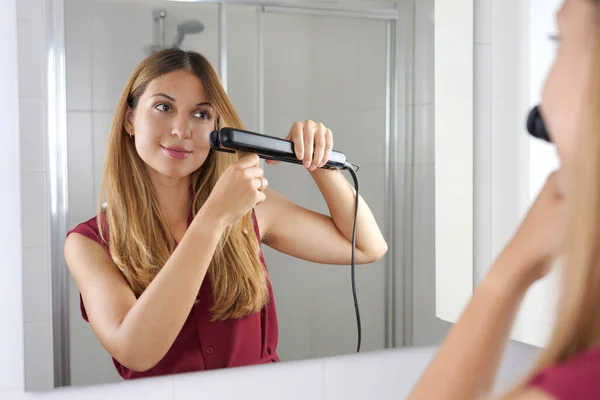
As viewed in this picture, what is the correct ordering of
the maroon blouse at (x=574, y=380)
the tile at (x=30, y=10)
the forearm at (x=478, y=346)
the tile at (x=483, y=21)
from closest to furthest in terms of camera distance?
the maroon blouse at (x=574, y=380) → the forearm at (x=478, y=346) → the tile at (x=30, y=10) → the tile at (x=483, y=21)

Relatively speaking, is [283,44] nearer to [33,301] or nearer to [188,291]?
[188,291]

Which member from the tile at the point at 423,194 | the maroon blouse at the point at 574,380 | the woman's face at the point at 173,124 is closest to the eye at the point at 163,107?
the woman's face at the point at 173,124

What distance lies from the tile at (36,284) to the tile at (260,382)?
0.74 feet

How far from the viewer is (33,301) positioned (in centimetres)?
89

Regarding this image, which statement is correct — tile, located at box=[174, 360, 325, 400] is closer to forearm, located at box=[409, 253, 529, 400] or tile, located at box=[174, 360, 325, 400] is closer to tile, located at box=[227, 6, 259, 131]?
tile, located at box=[227, 6, 259, 131]

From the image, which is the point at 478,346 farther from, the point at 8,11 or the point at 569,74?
the point at 8,11

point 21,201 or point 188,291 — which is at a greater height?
point 21,201

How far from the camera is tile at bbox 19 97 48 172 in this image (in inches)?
34.7

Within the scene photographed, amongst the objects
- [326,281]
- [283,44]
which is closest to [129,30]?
[283,44]

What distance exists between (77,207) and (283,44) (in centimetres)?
40

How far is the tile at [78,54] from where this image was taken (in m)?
0.89

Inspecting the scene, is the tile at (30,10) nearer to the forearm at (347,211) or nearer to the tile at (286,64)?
the tile at (286,64)

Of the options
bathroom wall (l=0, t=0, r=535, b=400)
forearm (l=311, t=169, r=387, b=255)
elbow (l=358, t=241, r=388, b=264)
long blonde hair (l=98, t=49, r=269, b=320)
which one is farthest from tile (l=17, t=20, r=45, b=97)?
elbow (l=358, t=241, r=388, b=264)

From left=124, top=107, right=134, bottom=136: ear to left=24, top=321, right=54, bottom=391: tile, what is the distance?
0.29m
